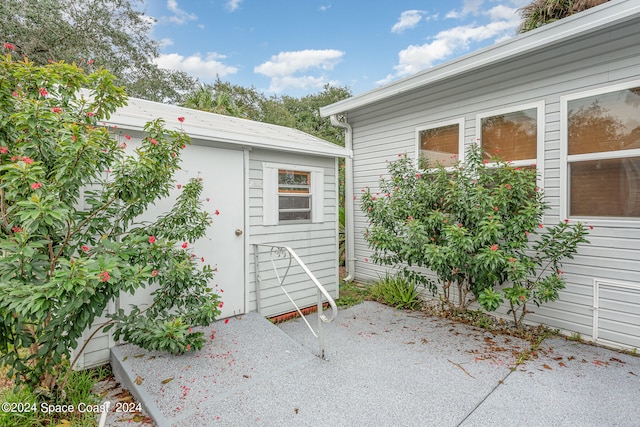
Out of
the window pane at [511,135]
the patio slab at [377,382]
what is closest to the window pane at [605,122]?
the window pane at [511,135]

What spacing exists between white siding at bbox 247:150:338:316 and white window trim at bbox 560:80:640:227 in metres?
2.96

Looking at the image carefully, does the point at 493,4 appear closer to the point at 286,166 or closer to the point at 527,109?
the point at 527,109

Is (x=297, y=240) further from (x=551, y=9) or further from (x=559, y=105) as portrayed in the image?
(x=551, y=9)

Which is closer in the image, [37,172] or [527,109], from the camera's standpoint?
[37,172]

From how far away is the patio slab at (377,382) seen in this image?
228 cm

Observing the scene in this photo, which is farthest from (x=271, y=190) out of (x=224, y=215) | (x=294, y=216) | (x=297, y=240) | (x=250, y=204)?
(x=297, y=240)

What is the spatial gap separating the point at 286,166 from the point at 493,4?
21.8 feet

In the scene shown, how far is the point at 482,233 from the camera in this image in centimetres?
346

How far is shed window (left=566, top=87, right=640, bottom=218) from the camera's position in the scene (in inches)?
128

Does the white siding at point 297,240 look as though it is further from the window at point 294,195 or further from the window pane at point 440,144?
the window pane at point 440,144

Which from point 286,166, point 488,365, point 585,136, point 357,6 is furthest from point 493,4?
point 488,365

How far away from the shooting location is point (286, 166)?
4.43 meters

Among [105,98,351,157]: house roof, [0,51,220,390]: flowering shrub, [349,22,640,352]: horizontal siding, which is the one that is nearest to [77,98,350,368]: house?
[105,98,351,157]: house roof

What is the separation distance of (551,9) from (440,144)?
5.66 m
